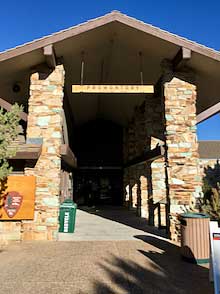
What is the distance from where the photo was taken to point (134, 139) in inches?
585

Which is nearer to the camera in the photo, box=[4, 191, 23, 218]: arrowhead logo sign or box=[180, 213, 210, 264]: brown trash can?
box=[180, 213, 210, 264]: brown trash can

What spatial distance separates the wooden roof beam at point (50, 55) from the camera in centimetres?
729

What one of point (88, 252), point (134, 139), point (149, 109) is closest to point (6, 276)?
point (88, 252)

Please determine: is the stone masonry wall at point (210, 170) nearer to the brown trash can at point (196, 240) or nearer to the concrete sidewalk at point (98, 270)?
the concrete sidewalk at point (98, 270)

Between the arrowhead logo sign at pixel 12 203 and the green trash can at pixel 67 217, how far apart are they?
146cm

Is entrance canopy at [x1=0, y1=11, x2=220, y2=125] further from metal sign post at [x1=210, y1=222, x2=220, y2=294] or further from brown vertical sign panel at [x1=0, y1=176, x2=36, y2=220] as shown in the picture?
metal sign post at [x1=210, y1=222, x2=220, y2=294]

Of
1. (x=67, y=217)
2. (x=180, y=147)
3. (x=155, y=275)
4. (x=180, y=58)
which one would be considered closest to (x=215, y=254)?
(x=155, y=275)

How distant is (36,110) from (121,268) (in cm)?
519

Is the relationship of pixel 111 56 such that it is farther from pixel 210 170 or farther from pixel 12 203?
pixel 210 170

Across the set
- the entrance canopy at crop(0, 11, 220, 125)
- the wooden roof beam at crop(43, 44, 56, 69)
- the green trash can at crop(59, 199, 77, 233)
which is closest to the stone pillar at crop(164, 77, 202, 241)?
the entrance canopy at crop(0, 11, 220, 125)

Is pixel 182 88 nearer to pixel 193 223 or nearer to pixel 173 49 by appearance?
pixel 173 49

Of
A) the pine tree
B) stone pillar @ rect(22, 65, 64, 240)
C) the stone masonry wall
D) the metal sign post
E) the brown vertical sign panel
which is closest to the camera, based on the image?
the metal sign post

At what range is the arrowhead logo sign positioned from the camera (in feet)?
22.8

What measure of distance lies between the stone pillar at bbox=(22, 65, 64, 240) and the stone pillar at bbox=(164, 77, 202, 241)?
11.2 feet
